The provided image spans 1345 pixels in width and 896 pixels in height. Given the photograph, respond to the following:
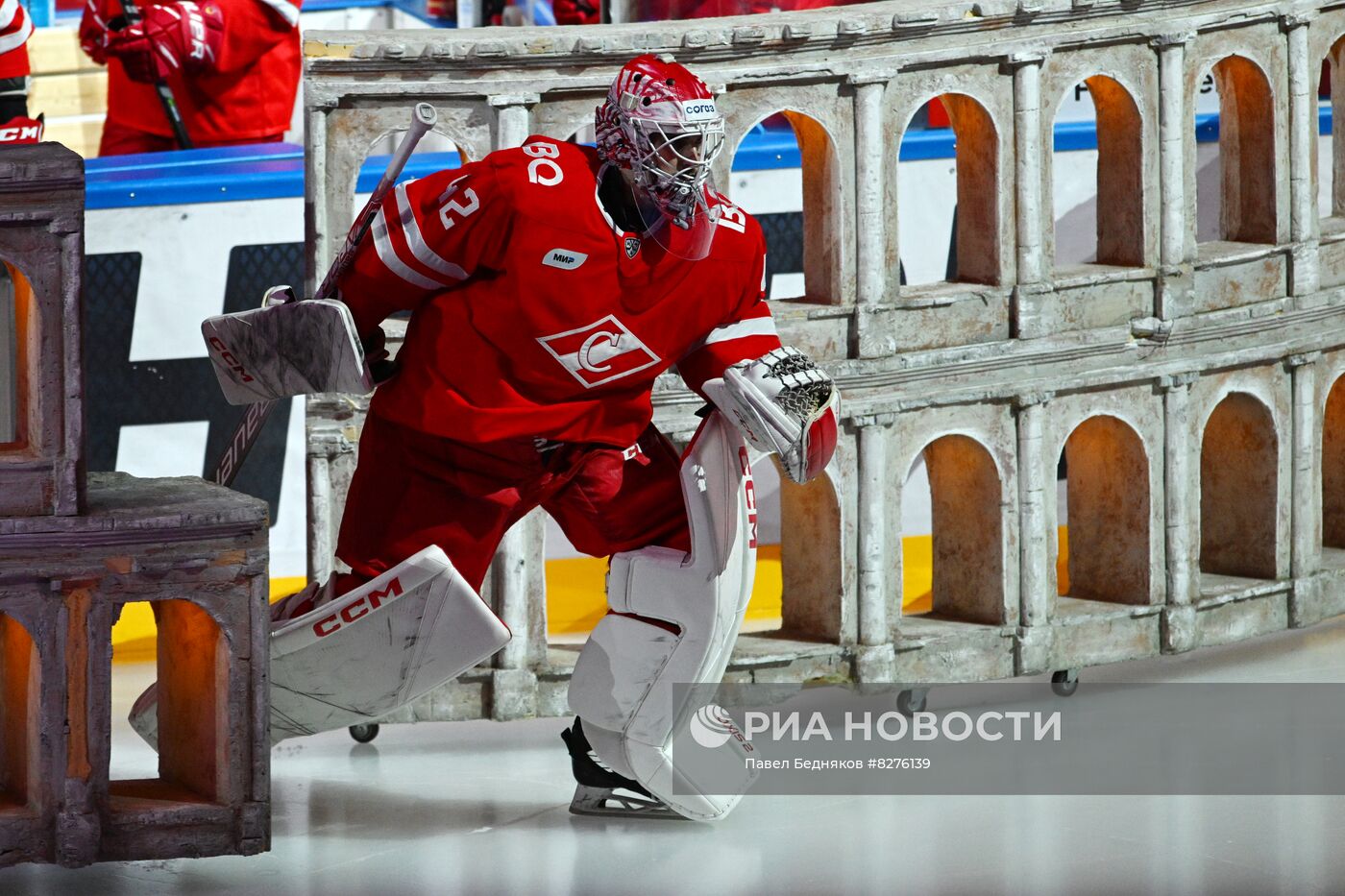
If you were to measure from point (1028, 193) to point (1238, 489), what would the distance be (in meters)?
1.25

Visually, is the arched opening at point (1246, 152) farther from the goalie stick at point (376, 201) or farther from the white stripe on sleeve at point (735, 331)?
the goalie stick at point (376, 201)

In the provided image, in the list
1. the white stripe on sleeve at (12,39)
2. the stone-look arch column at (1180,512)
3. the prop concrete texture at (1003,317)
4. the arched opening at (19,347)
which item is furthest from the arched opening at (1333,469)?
the white stripe on sleeve at (12,39)

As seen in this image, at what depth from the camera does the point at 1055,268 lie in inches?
232

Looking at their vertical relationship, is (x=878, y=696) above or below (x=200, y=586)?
below

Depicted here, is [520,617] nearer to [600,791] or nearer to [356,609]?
[600,791]

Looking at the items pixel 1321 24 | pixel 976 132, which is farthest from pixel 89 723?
pixel 1321 24

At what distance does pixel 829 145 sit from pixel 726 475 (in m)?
1.25

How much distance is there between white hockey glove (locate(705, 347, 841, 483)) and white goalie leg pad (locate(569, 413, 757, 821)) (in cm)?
13

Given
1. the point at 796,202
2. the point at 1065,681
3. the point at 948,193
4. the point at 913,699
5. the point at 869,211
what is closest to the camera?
the point at 869,211

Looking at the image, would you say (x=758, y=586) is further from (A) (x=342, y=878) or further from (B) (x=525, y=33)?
(A) (x=342, y=878)

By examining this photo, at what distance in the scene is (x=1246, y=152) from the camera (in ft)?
20.3

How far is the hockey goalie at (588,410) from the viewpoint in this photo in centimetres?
431

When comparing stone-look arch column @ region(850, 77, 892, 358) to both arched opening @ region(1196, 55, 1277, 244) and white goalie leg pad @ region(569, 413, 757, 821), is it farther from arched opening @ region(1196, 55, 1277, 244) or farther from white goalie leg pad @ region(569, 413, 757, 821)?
arched opening @ region(1196, 55, 1277, 244)

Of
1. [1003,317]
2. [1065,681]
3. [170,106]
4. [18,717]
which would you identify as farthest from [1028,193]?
[170,106]
